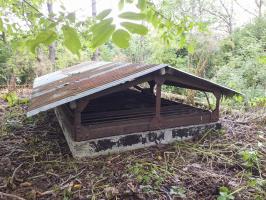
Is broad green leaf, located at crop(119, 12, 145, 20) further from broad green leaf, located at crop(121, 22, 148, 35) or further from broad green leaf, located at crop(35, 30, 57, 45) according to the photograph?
broad green leaf, located at crop(35, 30, 57, 45)

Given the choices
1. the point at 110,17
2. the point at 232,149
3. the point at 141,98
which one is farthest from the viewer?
the point at 141,98

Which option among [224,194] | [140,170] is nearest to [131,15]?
[224,194]

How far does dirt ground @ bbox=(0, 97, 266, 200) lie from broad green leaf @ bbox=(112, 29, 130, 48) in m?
2.44

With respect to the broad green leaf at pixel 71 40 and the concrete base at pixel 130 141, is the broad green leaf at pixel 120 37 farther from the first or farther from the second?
the concrete base at pixel 130 141

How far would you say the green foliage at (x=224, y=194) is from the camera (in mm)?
3142

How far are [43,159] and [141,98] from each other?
333 cm

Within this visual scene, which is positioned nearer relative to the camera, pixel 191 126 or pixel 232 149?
pixel 232 149

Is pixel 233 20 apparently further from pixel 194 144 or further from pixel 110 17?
pixel 110 17

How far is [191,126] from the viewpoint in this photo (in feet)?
16.5

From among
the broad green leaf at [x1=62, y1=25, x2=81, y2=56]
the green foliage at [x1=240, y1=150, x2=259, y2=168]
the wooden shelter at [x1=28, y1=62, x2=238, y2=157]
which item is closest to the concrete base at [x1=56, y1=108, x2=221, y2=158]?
the wooden shelter at [x1=28, y1=62, x2=238, y2=157]

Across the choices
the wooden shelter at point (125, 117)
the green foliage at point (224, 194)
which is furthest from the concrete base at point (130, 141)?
the green foliage at point (224, 194)

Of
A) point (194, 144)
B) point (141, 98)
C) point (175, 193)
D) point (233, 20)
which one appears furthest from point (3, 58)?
point (233, 20)

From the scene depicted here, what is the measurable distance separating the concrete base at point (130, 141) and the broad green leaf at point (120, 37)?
3145mm

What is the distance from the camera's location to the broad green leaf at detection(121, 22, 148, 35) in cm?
113
